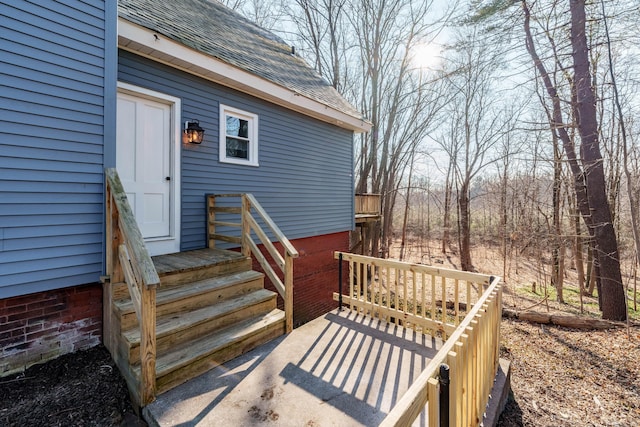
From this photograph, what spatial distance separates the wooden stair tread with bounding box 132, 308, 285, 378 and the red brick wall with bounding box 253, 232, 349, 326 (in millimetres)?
2409

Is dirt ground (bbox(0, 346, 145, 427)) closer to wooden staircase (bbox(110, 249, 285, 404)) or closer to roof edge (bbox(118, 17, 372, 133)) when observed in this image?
wooden staircase (bbox(110, 249, 285, 404))

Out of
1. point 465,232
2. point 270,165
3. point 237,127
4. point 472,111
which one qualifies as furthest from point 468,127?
point 237,127

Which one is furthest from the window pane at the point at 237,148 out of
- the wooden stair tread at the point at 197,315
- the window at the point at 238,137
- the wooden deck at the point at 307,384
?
the wooden deck at the point at 307,384

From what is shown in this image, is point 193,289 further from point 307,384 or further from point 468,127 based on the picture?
point 468,127

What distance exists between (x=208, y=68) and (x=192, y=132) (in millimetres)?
1010

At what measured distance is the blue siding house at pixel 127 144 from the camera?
106 inches

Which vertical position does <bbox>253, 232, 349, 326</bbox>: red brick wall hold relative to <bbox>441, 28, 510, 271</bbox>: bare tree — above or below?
below

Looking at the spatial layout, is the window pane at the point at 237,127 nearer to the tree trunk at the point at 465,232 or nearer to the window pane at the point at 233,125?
the window pane at the point at 233,125

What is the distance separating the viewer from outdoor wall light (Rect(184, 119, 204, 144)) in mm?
4469

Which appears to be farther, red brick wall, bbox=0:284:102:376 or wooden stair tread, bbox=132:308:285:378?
red brick wall, bbox=0:284:102:376

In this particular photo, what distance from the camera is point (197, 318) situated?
297 centimetres

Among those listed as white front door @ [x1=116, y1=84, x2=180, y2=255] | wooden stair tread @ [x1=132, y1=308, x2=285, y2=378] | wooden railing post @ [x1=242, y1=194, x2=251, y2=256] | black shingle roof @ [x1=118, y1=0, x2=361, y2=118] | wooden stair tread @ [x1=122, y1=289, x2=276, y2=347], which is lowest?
wooden stair tread @ [x1=132, y1=308, x2=285, y2=378]

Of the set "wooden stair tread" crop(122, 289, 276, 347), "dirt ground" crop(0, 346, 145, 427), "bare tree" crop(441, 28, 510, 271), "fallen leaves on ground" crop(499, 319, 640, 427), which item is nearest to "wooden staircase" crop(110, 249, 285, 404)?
"wooden stair tread" crop(122, 289, 276, 347)

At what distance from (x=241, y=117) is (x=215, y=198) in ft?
5.33
